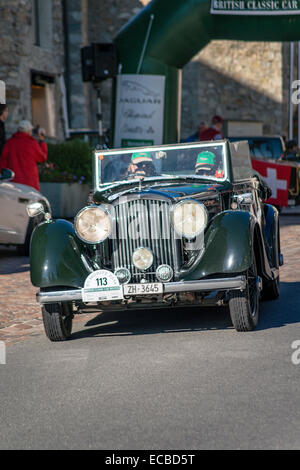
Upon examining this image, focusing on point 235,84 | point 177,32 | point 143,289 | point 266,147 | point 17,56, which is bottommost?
point 143,289

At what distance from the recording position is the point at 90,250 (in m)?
7.59

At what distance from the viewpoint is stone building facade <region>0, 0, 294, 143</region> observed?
24.6 m

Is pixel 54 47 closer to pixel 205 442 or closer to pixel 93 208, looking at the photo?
pixel 93 208

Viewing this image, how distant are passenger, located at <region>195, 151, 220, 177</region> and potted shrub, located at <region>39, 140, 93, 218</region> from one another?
10.5 metres

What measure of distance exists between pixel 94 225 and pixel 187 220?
758 millimetres

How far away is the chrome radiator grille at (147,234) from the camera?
7.31 meters

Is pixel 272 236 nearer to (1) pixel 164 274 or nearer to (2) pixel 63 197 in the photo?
(1) pixel 164 274

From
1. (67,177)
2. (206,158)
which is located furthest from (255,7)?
(206,158)

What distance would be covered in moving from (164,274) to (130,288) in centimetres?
32

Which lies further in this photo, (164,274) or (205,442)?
(164,274)

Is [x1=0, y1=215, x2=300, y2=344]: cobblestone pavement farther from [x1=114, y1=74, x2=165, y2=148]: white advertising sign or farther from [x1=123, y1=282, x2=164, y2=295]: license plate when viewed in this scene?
[x1=114, y1=74, x2=165, y2=148]: white advertising sign

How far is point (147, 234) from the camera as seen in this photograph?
732 centimetres

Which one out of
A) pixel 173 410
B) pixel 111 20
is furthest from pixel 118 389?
pixel 111 20

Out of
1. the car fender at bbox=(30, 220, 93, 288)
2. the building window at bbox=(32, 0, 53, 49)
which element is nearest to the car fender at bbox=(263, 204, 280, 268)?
the car fender at bbox=(30, 220, 93, 288)
